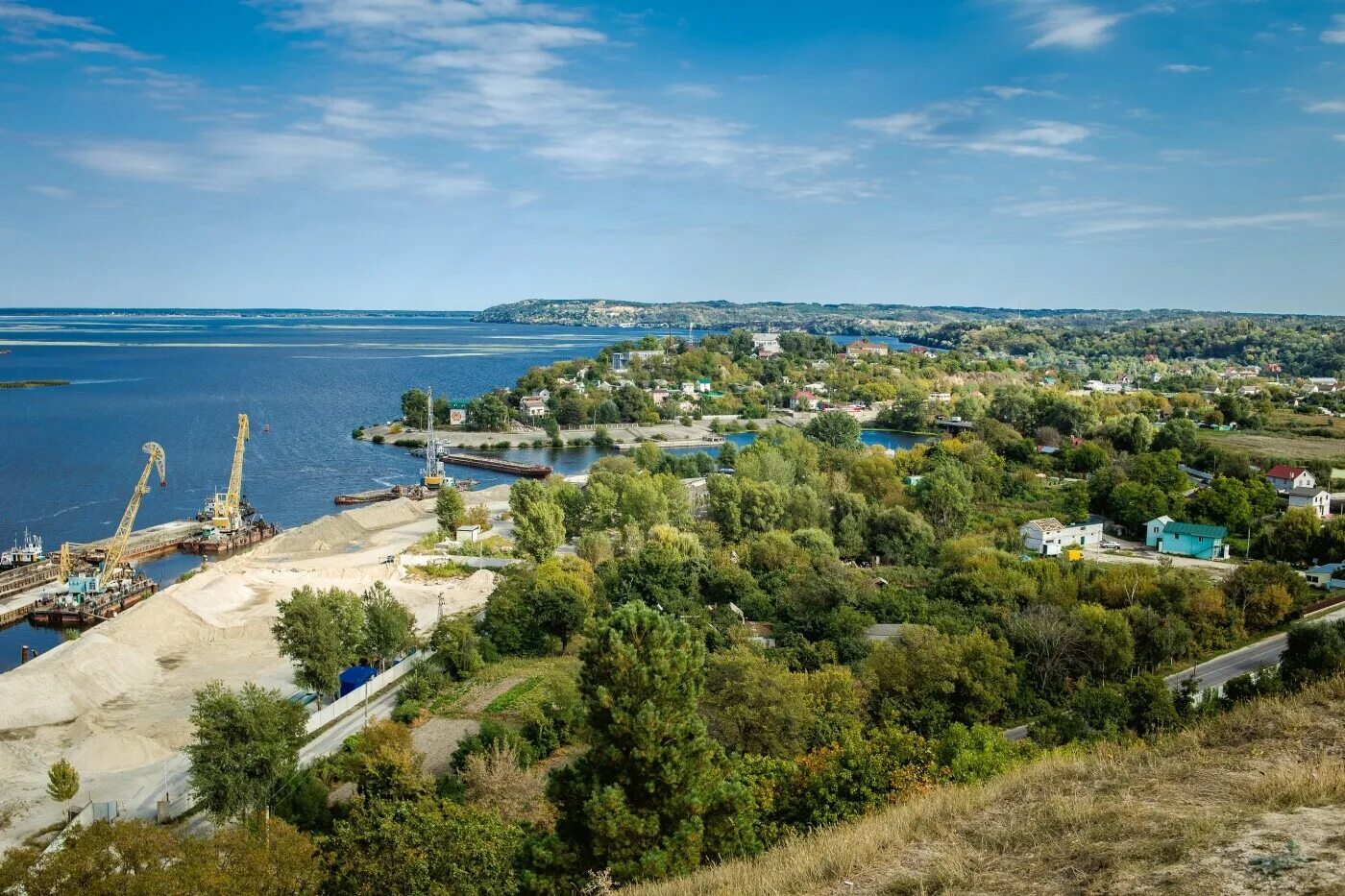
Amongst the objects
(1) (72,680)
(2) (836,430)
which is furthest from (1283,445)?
(1) (72,680)

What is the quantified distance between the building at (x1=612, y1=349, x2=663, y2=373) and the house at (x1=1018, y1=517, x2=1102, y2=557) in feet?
181

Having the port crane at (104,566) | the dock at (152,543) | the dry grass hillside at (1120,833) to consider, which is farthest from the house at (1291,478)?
the dock at (152,543)

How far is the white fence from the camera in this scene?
52.1 ft

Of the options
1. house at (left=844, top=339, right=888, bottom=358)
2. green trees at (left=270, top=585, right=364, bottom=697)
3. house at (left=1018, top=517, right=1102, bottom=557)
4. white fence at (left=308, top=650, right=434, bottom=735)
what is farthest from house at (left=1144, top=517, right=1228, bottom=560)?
house at (left=844, top=339, right=888, bottom=358)

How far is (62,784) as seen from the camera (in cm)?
1296

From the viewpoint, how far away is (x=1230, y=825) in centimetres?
506

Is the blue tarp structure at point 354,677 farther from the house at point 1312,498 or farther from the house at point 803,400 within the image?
the house at point 803,400

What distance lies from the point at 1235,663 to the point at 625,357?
69.7 m

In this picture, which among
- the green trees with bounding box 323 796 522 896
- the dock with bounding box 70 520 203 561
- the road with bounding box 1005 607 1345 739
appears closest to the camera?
the green trees with bounding box 323 796 522 896

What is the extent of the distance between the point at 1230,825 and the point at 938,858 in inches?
60.0

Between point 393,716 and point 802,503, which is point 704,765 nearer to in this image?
point 393,716

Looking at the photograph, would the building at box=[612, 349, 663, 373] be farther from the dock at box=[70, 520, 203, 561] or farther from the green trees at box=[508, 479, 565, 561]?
the green trees at box=[508, 479, 565, 561]

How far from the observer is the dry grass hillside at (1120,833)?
15.3 feet

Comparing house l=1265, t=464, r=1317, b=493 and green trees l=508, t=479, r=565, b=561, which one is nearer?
green trees l=508, t=479, r=565, b=561
